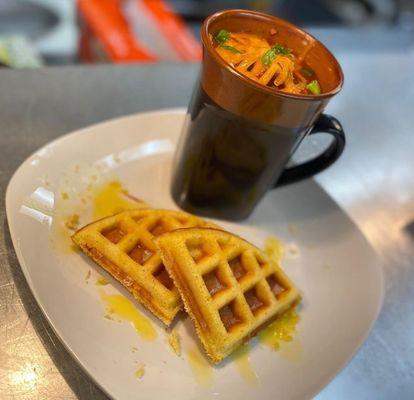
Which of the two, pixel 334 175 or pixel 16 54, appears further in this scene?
pixel 16 54

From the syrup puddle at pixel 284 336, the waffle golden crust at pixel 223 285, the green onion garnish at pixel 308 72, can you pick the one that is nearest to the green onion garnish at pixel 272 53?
the green onion garnish at pixel 308 72

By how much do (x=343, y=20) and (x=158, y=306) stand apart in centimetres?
242

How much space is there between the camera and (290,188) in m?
0.89

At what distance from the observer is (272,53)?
63 centimetres

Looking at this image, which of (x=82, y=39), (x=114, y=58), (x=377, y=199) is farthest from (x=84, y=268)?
(x=82, y=39)

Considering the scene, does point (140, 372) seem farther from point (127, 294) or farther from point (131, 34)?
point (131, 34)

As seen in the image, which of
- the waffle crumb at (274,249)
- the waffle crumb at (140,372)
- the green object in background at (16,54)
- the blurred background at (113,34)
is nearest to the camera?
the waffle crumb at (140,372)

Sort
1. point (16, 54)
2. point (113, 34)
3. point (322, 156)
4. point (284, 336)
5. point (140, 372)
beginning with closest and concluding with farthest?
point (140, 372)
point (284, 336)
point (322, 156)
point (16, 54)
point (113, 34)

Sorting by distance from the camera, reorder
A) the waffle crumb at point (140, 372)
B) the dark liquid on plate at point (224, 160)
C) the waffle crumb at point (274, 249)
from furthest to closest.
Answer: the waffle crumb at point (274, 249) < the dark liquid on plate at point (224, 160) < the waffle crumb at point (140, 372)

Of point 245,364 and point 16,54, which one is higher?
point 245,364

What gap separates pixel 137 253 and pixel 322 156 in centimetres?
33

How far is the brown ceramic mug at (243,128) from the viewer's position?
0.61 meters

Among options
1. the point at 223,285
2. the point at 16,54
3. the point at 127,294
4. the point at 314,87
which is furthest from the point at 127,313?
the point at 16,54

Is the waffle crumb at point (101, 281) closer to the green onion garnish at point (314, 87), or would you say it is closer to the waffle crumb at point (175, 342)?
the waffle crumb at point (175, 342)
